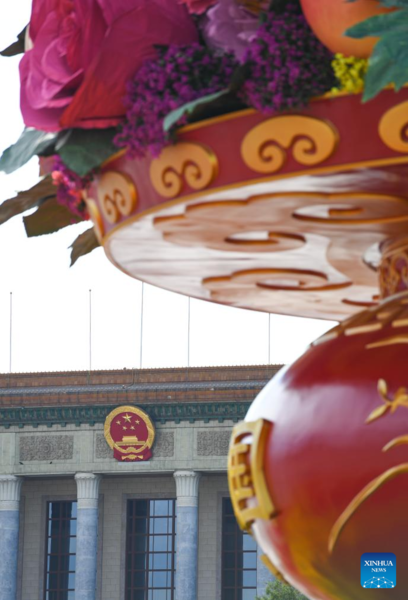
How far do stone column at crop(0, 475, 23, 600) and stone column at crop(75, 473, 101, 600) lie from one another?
177 cm

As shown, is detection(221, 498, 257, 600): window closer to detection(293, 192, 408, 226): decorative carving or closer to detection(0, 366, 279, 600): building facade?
detection(0, 366, 279, 600): building facade

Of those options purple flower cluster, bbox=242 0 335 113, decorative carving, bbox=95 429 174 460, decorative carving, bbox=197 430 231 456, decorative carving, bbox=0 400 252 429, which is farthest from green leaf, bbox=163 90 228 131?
decorative carving, bbox=95 429 174 460

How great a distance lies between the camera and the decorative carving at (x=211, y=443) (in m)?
35.5

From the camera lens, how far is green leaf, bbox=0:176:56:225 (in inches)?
90.7

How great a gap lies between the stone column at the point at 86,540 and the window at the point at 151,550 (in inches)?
60.1

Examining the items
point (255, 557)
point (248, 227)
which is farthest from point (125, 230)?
point (255, 557)

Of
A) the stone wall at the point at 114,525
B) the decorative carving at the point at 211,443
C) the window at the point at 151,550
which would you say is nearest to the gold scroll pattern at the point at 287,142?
the decorative carving at the point at 211,443

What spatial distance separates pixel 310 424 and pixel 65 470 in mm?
34623

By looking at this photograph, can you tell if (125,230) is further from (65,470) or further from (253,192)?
(65,470)

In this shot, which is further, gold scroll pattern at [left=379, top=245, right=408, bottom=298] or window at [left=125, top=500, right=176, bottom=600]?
window at [left=125, top=500, right=176, bottom=600]

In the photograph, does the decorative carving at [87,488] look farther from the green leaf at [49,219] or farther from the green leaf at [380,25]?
the green leaf at [380,25]

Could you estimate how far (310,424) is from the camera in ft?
Answer: 6.13

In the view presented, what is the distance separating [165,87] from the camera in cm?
187

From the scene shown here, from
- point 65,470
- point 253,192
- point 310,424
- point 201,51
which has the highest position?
point 65,470
